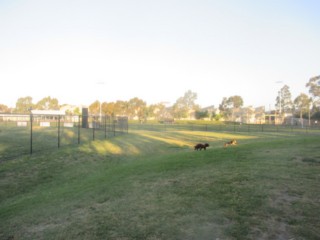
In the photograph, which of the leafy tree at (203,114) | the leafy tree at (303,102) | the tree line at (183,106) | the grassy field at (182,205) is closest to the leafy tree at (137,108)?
the tree line at (183,106)

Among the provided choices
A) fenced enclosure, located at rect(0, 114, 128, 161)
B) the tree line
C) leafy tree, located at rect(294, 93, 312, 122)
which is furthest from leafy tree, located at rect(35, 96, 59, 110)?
leafy tree, located at rect(294, 93, 312, 122)

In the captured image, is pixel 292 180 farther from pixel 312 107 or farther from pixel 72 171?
pixel 312 107

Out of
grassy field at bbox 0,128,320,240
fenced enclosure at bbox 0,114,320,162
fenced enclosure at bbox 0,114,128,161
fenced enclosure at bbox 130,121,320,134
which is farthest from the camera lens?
fenced enclosure at bbox 130,121,320,134

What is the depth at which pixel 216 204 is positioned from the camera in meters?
4.40

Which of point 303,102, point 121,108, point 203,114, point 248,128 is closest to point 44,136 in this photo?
point 248,128

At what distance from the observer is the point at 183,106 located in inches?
4872

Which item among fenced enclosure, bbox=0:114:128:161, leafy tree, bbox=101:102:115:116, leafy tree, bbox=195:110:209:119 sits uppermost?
leafy tree, bbox=101:102:115:116

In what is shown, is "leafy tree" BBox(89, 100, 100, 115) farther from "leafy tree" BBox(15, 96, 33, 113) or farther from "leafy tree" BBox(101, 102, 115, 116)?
"leafy tree" BBox(15, 96, 33, 113)

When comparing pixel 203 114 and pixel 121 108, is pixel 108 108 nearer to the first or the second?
pixel 121 108

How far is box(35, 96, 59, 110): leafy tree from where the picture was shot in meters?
113

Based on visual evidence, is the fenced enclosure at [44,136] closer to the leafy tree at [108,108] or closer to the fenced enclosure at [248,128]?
the fenced enclosure at [248,128]

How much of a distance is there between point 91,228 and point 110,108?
89.1 m

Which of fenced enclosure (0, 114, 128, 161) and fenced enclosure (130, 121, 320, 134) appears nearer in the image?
fenced enclosure (0, 114, 128, 161)

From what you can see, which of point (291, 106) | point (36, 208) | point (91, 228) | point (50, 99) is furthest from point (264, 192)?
point (50, 99)
